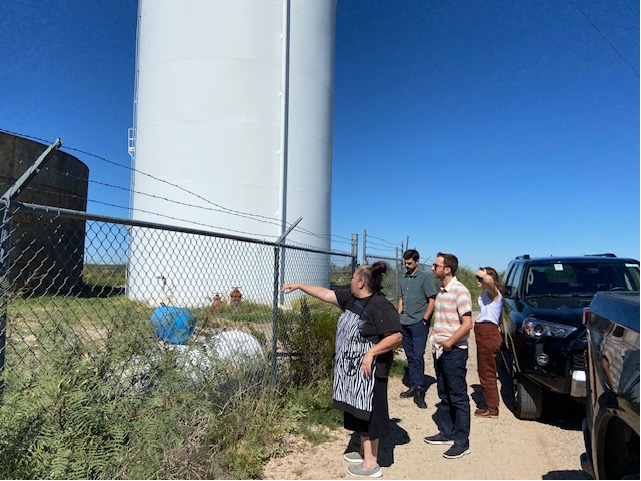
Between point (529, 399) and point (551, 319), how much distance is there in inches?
36.6

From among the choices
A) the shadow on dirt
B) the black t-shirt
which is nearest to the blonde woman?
the shadow on dirt

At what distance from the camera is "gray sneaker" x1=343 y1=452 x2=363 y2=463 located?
3707 mm

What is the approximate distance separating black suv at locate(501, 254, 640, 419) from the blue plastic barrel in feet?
11.3

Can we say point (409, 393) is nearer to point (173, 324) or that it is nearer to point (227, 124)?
point (173, 324)

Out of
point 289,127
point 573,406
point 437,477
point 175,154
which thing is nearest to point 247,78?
point 289,127

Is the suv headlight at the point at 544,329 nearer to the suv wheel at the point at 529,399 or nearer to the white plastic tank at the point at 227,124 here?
the suv wheel at the point at 529,399

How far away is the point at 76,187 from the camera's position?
19297 millimetres

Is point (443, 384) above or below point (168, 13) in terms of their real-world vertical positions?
below

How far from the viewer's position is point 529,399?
4969mm

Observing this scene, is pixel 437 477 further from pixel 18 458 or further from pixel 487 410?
pixel 487 410

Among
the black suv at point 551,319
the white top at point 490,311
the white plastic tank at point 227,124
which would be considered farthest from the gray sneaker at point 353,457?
the white plastic tank at point 227,124

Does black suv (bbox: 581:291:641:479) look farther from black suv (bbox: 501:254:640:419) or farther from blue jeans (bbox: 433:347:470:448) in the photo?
black suv (bbox: 501:254:640:419)

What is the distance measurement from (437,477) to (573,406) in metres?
3.97

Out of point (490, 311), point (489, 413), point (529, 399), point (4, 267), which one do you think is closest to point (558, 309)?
point (490, 311)
